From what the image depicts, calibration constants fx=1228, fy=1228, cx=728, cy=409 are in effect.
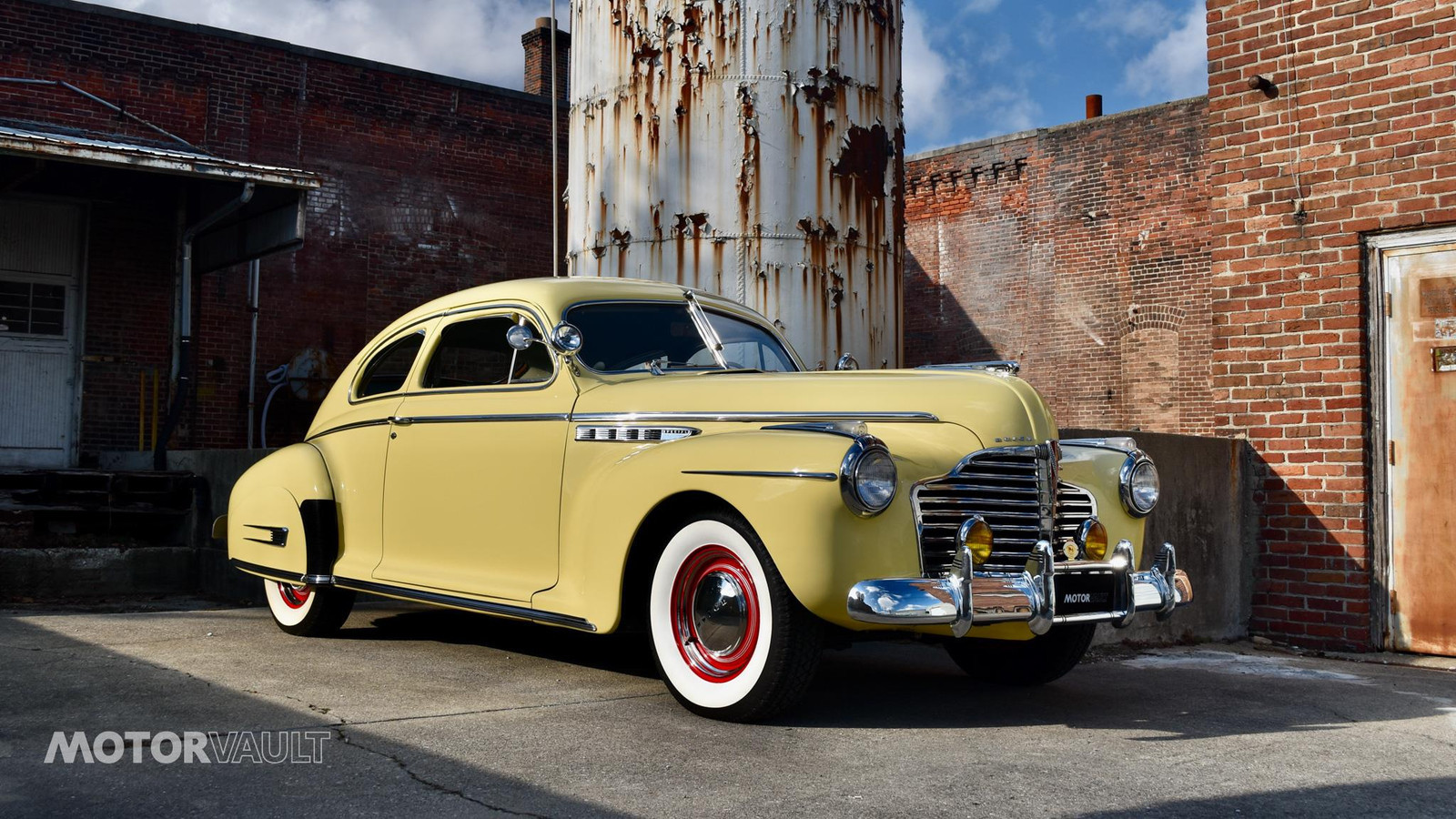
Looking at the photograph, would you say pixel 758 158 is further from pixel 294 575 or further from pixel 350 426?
pixel 294 575

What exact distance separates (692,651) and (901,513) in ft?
3.15

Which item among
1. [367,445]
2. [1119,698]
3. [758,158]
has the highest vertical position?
[758,158]

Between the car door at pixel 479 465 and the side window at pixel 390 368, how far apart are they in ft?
0.65

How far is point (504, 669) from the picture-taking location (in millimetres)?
5414

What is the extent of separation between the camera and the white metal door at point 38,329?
39.9 feet

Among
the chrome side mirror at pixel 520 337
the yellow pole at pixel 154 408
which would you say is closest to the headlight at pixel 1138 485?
the chrome side mirror at pixel 520 337

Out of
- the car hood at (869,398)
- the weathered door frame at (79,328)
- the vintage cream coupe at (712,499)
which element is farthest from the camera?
the weathered door frame at (79,328)

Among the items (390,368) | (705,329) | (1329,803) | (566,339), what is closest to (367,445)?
(390,368)

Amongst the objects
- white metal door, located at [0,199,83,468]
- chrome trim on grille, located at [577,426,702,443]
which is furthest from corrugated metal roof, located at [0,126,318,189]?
chrome trim on grille, located at [577,426,702,443]

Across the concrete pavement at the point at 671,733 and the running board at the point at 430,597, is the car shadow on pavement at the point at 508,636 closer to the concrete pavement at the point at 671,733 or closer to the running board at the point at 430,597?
the concrete pavement at the point at 671,733

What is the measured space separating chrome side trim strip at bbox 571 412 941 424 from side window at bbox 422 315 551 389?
2.17 feet

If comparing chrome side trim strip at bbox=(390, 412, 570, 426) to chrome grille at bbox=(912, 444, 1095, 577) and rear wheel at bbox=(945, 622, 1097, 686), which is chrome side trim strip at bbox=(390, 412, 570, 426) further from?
rear wheel at bbox=(945, 622, 1097, 686)

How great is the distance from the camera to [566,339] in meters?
5.04

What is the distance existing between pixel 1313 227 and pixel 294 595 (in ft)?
20.5
